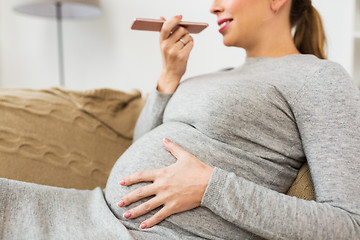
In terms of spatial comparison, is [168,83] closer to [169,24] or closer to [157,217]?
[169,24]

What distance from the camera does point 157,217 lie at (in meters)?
0.69

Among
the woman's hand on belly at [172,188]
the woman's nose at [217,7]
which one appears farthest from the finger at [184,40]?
the woman's hand on belly at [172,188]

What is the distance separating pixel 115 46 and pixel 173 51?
1.16 m

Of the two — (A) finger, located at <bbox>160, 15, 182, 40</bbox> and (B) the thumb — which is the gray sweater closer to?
(B) the thumb

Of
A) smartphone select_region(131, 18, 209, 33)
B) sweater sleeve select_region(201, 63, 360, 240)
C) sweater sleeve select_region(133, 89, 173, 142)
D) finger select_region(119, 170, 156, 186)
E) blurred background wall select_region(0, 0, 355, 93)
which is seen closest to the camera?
sweater sleeve select_region(201, 63, 360, 240)

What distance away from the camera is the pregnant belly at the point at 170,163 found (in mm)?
701

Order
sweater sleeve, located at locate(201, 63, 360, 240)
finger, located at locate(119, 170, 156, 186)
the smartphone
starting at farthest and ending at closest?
the smartphone
finger, located at locate(119, 170, 156, 186)
sweater sleeve, located at locate(201, 63, 360, 240)

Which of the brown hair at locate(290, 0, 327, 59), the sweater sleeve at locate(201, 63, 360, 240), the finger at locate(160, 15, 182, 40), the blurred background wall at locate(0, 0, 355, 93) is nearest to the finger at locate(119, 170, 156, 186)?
the sweater sleeve at locate(201, 63, 360, 240)

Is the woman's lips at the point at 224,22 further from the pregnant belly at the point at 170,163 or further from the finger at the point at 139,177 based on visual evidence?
the finger at the point at 139,177

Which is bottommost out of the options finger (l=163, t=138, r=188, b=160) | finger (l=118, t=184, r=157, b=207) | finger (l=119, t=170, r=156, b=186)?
finger (l=118, t=184, r=157, b=207)

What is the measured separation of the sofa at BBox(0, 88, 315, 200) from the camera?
92 cm

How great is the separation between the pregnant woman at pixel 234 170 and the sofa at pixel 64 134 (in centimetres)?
13

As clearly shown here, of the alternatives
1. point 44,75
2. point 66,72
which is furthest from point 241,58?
point 44,75

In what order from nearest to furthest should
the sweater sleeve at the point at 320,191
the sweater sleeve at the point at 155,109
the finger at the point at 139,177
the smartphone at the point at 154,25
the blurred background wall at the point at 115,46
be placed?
the sweater sleeve at the point at 320,191, the finger at the point at 139,177, the smartphone at the point at 154,25, the sweater sleeve at the point at 155,109, the blurred background wall at the point at 115,46
